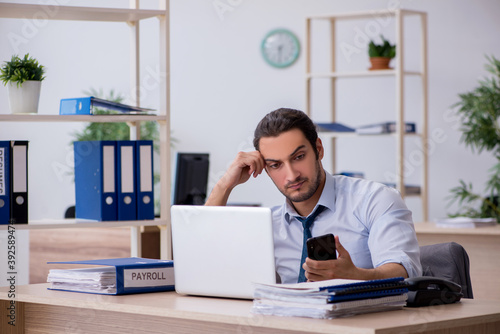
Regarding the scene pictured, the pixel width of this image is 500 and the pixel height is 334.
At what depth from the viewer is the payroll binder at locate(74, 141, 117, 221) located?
286 centimetres

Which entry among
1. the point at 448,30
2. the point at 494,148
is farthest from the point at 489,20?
the point at 494,148

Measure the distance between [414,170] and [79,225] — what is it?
3324 millimetres

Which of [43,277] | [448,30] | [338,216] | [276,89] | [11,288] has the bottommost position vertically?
[43,277]

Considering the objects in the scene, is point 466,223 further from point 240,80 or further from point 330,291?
point 240,80

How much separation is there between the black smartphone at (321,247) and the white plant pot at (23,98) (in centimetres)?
158

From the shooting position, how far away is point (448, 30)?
18.5ft

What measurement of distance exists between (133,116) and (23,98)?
0.42 meters

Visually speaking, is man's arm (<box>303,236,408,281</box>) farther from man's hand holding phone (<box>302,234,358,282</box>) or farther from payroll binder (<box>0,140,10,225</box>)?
payroll binder (<box>0,140,10,225</box>)

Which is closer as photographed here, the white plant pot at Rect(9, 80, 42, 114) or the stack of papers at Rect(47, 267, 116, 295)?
the stack of papers at Rect(47, 267, 116, 295)

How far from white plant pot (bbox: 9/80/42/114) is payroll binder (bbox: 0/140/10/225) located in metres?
0.21

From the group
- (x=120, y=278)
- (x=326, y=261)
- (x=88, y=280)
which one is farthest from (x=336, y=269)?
(x=88, y=280)

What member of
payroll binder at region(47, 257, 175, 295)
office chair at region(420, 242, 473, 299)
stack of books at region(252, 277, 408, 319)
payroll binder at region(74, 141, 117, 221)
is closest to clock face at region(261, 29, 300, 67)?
payroll binder at region(74, 141, 117, 221)

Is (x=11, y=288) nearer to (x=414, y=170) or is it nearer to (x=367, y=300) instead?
(x=367, y=300)

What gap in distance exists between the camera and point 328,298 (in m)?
1.50
